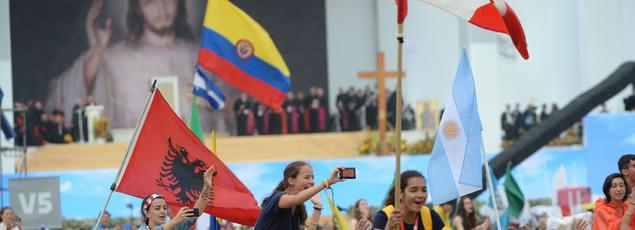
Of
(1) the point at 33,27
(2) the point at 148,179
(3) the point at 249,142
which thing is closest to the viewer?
(2) the point at 148,179

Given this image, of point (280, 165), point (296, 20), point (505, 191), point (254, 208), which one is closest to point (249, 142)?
point (280, 165)

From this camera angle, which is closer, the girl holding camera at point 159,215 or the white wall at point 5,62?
the girl holding camera at point 159,215

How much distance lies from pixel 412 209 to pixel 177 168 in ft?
9.68

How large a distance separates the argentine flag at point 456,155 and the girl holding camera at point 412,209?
5.77 feet

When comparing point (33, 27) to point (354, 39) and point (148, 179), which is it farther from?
point (148, 179)

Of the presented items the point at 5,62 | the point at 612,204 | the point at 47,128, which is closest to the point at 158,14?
the point at 5,62

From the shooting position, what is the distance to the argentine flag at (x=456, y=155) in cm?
1002

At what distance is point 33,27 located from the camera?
43.0 meters

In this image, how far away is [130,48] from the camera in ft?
146

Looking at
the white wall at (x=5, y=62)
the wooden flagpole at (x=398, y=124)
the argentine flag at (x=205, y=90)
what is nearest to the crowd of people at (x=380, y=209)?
the wooden flagpole at (x=398, y=124)

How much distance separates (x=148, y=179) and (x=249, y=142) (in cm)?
2506

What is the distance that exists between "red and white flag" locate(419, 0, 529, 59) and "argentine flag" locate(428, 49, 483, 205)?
1498 millimetres

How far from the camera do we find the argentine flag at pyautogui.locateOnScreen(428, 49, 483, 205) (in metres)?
10.0

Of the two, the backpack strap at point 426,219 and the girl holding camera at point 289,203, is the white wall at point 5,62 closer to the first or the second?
the girl holding camera at point 289,203
